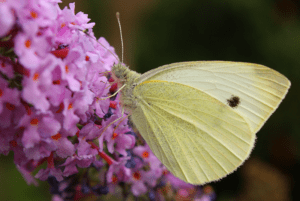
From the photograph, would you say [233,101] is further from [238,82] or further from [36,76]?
[36,76]

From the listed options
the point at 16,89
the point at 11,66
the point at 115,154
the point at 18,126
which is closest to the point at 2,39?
the point at 11,66

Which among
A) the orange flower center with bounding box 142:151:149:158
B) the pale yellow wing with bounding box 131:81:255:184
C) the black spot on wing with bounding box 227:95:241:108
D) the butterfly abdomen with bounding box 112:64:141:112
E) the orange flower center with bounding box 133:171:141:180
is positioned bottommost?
the orange flower center with bounding box 133:171:141:180

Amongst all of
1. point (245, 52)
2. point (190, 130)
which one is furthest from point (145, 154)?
point (245, 52)

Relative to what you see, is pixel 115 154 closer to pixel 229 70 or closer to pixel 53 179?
pixel 53 179

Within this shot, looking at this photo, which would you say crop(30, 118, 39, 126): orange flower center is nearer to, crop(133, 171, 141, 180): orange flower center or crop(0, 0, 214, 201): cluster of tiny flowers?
crop(0, 0, 214, 201): cluster of tiny flowers

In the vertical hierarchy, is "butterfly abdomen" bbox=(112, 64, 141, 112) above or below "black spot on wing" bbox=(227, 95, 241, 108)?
above

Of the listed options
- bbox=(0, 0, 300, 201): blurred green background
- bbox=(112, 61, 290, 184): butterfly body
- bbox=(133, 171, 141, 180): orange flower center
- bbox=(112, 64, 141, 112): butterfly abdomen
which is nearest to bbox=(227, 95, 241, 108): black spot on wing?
bbox=(112, 61, 290, 184): butterfly body
